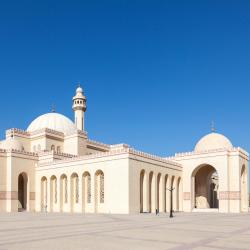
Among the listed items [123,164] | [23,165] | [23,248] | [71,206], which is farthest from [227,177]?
[23,248]

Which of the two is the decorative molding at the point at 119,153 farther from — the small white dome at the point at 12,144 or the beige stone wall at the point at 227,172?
the beige stone wall at the point at 227,172

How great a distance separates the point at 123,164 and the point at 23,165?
51.1 feet

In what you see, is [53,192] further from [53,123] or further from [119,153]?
[119,153]

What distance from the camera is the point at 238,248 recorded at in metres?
12.0

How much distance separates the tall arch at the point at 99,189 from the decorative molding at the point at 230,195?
14.1 metres

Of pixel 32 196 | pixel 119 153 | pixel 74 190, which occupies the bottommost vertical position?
pixel 32 196

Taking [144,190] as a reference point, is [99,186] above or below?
above

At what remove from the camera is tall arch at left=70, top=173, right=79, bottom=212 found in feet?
144

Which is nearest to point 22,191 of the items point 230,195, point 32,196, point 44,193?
point 32,196

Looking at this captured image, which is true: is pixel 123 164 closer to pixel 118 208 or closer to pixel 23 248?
pixel 118 208

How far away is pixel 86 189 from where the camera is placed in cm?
4269

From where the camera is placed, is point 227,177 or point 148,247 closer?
point 148,247

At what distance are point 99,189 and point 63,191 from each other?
6.55m

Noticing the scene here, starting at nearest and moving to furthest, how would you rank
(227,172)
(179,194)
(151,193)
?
(151,193) < (227,172) < (179,194)
